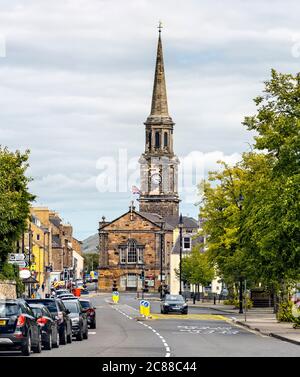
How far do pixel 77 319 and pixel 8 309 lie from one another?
472 inches

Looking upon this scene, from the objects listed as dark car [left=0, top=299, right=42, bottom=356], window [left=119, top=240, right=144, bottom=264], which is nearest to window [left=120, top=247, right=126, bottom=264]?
window [left=119, top=240, right=144, bottom=264]

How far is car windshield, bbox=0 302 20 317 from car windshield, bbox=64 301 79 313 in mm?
12517

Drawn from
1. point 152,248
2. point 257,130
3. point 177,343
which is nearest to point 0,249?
point 257,130

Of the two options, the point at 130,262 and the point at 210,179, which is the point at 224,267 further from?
the point at 130,262

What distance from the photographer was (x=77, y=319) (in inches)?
1783

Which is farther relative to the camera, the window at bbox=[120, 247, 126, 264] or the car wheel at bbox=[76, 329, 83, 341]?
the window at bbox=[120, 247, 126, 264]

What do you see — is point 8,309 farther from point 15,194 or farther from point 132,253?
point 132,253

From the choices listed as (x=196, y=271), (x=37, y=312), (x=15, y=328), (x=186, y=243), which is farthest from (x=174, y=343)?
(x=186, y=243)

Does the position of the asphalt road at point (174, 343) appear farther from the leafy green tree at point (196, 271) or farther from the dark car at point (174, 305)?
the leafy green tree at point (196, 271)

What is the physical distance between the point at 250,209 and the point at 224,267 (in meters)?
23.9

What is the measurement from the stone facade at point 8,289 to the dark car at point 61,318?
2701 cm

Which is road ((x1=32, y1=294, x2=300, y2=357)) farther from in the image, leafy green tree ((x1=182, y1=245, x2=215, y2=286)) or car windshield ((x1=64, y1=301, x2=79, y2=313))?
leafy green tree ((x1=182, y1=245, x2=215, y2=286))

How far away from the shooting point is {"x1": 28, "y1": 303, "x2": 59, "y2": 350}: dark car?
36.9 m

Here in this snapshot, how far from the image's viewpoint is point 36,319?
36.0m
